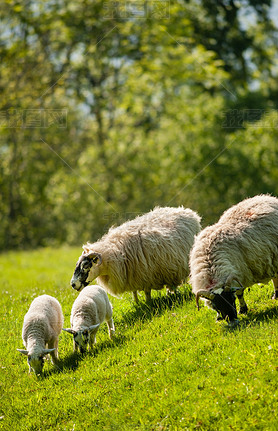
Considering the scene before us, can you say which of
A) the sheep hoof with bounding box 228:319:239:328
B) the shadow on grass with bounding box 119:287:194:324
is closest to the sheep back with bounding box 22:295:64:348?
the shadow on grass with bounding box 119:287:194:324

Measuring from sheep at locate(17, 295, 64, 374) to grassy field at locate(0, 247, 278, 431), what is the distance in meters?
0.22

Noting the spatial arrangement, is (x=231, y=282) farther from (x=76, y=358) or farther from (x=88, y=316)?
(x=76, y=358)

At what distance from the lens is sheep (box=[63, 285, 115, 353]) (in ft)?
25.2

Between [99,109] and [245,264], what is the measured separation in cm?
1877

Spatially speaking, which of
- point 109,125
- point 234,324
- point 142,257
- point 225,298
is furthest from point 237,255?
point 109,125

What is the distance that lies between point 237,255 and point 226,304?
783 millimetres

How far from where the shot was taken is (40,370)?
7.48 meters

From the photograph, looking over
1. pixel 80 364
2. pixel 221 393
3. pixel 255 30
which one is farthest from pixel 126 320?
pixel 255 30

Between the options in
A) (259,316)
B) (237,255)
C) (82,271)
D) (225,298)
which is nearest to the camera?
(225,298)

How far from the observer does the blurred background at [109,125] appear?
21.6 meters

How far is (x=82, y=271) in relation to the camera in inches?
346

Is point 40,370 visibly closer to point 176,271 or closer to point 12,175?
point 176,271

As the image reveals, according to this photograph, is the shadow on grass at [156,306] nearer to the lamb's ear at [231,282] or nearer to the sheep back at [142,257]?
the sheep back at [142,257]

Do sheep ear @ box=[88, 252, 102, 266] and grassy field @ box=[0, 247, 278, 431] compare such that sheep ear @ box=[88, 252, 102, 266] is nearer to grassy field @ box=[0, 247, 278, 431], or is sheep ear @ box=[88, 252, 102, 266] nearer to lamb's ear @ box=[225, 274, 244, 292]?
grassy field @ box=[0, 247, 278, 431]
